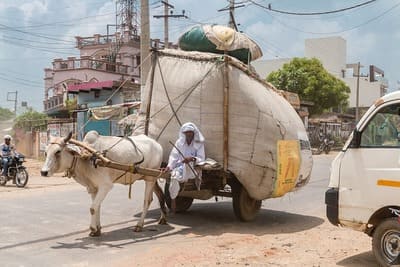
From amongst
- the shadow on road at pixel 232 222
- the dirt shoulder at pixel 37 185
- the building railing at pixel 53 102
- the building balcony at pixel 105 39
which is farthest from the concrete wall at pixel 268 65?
the shadow on road at pixel 232 222

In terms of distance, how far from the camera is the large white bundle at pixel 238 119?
29.2 feet

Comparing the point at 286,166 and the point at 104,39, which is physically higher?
the point at 104,39

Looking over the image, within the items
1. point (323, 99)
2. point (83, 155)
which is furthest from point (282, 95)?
point (323, 99)

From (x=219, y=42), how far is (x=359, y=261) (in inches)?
181

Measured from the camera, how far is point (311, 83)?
40781 millimetres

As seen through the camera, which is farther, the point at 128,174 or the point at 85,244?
the point at 128,174

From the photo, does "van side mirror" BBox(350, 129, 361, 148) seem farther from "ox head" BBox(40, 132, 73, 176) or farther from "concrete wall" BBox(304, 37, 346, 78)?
"concrete wall" BBox(304, 37, 346, 78)

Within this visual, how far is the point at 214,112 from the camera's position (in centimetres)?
900

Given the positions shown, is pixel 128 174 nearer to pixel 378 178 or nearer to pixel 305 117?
pixel 378 178

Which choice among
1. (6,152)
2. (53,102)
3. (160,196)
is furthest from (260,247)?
(53,102)

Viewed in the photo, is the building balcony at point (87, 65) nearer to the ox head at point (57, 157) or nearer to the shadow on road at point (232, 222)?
the shadow on road at point (232, 222)

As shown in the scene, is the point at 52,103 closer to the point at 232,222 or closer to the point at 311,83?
the point at 311,83

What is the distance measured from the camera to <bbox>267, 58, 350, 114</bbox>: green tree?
41.2 m

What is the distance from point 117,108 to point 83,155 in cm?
1215
